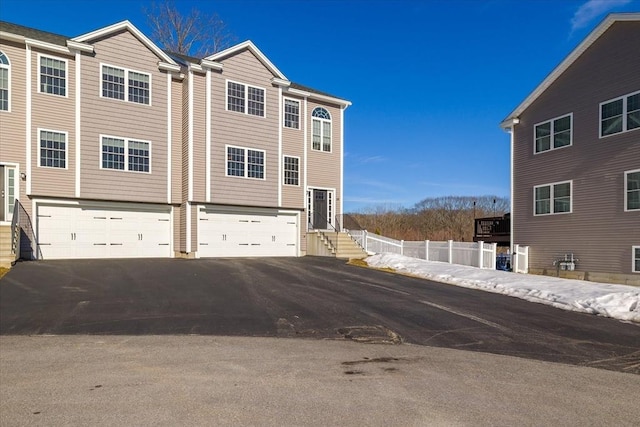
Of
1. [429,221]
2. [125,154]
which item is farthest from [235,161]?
[429,221]

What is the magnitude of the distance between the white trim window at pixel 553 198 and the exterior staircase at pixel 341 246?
8.00 metres

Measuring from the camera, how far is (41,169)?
16828 mm

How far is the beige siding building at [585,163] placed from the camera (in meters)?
16.1

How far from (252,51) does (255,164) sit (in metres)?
5.30

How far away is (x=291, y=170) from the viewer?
73.7 feet

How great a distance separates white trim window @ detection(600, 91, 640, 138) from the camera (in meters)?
15.9

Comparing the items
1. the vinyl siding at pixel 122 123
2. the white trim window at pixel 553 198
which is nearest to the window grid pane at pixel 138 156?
the vinyl siding at pixel 122 123

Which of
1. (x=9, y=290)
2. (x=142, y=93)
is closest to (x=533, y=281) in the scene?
(x=9, y=290)

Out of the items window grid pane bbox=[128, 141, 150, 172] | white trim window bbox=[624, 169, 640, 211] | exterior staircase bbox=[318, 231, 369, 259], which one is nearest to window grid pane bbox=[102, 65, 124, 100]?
window grid pane bbox=[128, 141, 150, 172]

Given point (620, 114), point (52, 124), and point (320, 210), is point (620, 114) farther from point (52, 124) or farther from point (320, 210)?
point (52, 124)

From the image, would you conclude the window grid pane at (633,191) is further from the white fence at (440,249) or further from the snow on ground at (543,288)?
the white fence at (440,249)

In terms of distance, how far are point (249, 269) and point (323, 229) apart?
27.4ft

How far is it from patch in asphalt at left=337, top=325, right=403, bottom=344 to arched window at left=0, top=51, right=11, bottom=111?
15.7 m

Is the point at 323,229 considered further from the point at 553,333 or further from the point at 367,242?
the point at 553,333
